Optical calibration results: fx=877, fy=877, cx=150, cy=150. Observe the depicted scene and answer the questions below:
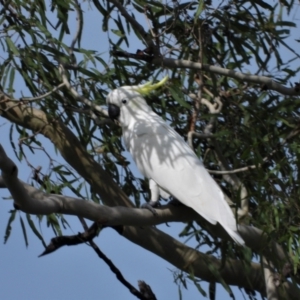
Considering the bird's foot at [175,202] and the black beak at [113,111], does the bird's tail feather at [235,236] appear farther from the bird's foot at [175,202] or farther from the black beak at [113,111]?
the black beak at [113,111]

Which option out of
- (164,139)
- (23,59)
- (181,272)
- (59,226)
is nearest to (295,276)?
(181,272)

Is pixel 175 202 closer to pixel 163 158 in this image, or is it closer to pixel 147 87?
pixel 163 158

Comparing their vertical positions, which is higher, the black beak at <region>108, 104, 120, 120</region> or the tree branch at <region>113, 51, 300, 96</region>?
the black beak at <region>108, 104, 120, 120</region>

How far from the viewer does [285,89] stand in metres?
2.64

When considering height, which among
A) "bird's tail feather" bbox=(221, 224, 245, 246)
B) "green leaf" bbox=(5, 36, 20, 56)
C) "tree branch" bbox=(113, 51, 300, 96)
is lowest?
"bird's tail feather" bbox=(221, 224, 245, 246)

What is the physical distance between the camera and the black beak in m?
3.09

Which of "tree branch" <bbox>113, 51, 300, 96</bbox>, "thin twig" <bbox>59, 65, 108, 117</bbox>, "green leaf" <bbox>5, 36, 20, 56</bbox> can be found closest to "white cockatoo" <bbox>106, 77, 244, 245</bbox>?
"thin twig" <bbox>59, 65, 108, 117</bbox>

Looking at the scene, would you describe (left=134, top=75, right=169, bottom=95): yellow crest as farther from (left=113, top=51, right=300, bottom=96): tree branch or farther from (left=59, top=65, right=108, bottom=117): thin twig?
(left=113, top=51, right=300, bottom=96): tree branch

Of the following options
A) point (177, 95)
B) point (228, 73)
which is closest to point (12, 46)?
point (177, 95)

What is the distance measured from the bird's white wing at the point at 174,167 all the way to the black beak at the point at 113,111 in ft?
0.23

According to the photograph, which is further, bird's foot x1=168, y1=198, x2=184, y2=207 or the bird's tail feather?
bird's foot x1=168, y1=198, x2=184, y2=207

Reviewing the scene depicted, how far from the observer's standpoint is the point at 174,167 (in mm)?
2898

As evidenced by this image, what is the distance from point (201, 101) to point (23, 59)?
0.64 metres

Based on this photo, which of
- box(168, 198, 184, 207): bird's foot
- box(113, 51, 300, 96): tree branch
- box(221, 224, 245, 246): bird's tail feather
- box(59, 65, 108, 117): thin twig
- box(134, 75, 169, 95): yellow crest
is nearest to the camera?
box(221, 224, 245, 246): bird's tail feather
